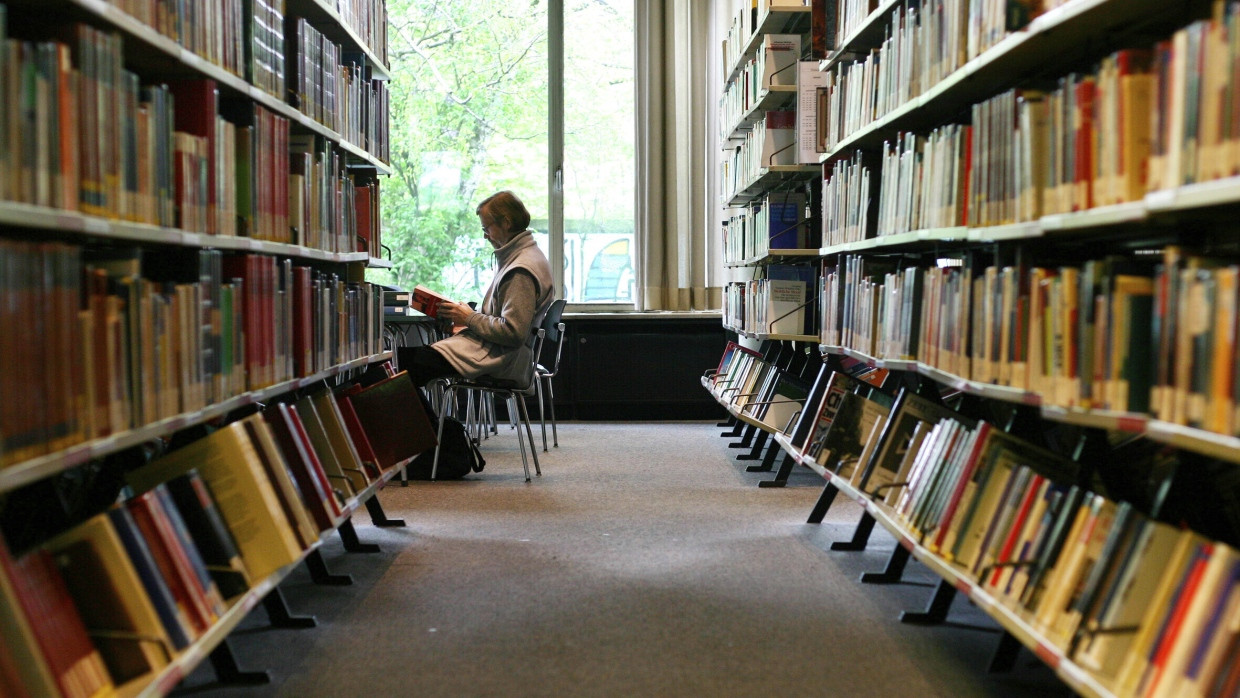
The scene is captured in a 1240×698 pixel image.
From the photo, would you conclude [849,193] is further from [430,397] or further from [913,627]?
[430,397]

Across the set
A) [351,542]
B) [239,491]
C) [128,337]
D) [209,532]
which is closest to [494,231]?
[351,542]

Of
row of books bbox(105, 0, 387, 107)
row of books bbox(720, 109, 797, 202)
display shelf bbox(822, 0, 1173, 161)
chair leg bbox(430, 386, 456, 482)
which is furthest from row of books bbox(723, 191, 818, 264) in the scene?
row of books bbox(105, 0, 387, 107)

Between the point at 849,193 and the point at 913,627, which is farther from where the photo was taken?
the point at 849,193

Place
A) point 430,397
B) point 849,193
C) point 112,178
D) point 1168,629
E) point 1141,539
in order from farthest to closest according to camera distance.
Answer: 1. point 430,397
2. point 849,193
3. point 112,178
4. point 1141,539
5. point 1168,629

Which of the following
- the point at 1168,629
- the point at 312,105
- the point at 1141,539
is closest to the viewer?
the point at 1168,629

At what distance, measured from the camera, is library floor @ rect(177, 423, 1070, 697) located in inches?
82.3

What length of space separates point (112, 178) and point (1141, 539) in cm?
163

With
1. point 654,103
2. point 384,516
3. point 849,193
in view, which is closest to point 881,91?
point 849,193

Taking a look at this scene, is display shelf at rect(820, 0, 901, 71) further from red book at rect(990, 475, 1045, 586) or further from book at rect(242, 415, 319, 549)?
book at rect(242, 415, 319, 549)

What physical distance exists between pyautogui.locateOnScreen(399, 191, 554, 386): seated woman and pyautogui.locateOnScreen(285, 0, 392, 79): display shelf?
1.04m

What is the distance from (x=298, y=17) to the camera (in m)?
2.95

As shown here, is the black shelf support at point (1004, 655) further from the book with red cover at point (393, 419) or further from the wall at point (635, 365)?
the wall at point (635, 365)

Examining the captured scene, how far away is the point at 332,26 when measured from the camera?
10.4 feet

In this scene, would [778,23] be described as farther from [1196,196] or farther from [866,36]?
[1196,196]
